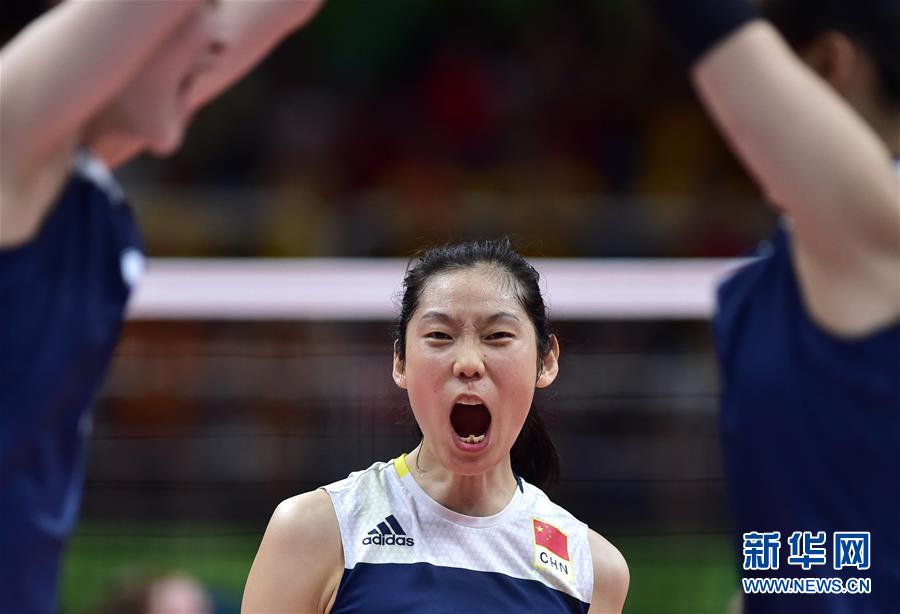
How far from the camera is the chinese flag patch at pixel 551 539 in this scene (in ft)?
6.94

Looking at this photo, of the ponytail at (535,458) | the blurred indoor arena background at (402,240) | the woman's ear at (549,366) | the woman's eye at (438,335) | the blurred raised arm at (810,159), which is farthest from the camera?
the blurred indoor arena background at (402,240)

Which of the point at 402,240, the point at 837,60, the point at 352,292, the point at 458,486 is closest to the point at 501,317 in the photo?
the point at 458,486

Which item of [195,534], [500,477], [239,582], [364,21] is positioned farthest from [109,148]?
[364,21]

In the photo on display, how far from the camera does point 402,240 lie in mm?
10273

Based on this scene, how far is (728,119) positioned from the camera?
1.67 metres

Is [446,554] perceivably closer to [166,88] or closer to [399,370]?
[399,370]

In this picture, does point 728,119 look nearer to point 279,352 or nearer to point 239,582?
point 239,582

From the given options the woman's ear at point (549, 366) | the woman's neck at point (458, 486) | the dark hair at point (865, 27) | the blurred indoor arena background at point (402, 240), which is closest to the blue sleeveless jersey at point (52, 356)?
the woman's neck at point (458, 486)

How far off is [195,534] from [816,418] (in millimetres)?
5707

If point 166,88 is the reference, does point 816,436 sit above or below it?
below

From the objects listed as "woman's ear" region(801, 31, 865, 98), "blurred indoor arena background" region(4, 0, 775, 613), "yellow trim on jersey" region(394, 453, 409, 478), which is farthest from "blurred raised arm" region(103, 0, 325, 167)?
"blurred indoor arena background" region(4, 0, 775, 613)

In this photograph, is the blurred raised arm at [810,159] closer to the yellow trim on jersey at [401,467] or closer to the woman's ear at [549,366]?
the woman's ear at [549,366]

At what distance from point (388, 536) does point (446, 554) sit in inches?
3.9

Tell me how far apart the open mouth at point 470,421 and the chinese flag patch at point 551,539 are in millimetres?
192
